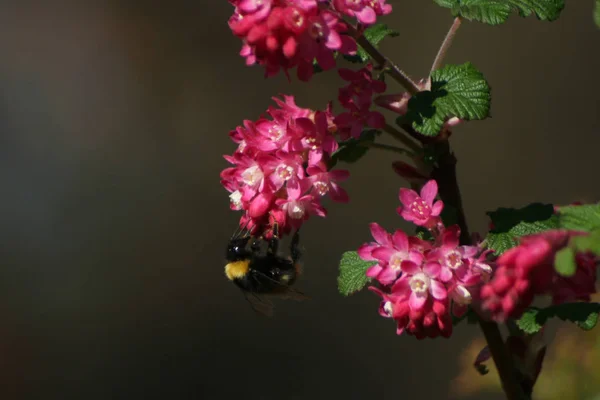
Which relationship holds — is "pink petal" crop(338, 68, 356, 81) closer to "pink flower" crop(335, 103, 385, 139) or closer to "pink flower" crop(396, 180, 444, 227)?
"pink flower" crop(335, 103, 385, 139)

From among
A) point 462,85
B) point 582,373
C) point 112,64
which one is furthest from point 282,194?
point 112,64

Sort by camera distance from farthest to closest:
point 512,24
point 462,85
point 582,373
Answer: point 512,24, point 582,373, point 462,85

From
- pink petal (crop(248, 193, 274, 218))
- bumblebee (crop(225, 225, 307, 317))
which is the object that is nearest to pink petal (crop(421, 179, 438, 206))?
pink petal (crop(248, 193, 274, 218))

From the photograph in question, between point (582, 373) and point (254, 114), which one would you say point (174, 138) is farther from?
point (582, 373)

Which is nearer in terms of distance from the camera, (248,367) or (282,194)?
(282,194)

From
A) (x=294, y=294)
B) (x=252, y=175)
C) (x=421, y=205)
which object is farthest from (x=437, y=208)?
(x=294, y=294)

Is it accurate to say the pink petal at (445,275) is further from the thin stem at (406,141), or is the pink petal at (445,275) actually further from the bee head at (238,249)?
→ the bee head at (238,249)

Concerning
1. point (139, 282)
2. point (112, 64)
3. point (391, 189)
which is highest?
point (112, 64)

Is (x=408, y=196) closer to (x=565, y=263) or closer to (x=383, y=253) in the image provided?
(x=383, y=253)
